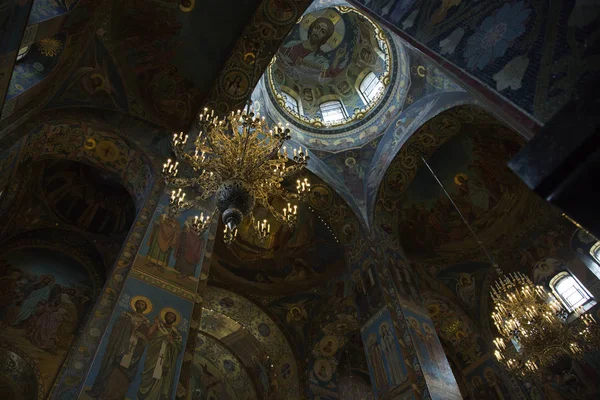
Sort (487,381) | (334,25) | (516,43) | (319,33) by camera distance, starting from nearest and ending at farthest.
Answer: (516,43)
(487,381)
(334,25)
(319,33)

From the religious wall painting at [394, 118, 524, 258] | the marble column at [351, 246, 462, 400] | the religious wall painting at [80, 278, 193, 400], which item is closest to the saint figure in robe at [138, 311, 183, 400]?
the religious wall painting at [80, 278, 193, 400]

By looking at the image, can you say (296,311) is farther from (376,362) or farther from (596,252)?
(596,252)

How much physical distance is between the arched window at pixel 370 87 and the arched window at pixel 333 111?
A: 0.81 m

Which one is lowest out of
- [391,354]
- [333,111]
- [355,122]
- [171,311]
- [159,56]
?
[171,311]

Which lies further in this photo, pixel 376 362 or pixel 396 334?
pixel 376 362

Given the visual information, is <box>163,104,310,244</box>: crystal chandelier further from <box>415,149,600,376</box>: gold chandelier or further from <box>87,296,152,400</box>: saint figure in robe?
<box>415,149,600,376</box>: gold chandelier

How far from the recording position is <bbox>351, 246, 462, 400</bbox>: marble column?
709 centimetres

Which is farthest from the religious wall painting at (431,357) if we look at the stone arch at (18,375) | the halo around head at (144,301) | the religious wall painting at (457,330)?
the stone arch at (18,375)

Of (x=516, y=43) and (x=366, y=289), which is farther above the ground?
(x=366, y=289)

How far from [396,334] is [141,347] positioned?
4843mm

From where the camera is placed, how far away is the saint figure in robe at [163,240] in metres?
6.30

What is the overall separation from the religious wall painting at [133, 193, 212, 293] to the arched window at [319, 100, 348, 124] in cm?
661

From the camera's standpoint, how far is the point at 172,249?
6602 millimetres

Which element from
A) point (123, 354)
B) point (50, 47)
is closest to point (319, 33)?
point (50, 47)
